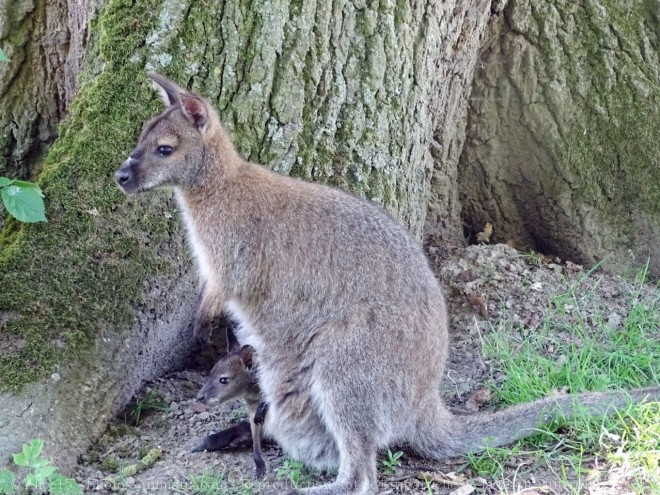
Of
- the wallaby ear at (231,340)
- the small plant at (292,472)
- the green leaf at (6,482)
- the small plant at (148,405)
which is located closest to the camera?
the green leaf at (6,482)

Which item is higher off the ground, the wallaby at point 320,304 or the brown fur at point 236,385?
the wallaby at point 320,304

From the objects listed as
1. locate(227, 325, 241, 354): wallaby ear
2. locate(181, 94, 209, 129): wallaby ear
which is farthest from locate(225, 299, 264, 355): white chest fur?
locate(181, 94, 209, 129): wallaby ear

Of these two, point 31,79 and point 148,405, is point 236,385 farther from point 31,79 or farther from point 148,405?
point 31,79

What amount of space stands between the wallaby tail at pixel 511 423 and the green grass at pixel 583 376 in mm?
50

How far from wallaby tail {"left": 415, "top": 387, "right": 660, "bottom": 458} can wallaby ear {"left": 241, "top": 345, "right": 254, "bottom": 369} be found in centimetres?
101

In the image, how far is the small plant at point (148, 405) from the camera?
5.16 m

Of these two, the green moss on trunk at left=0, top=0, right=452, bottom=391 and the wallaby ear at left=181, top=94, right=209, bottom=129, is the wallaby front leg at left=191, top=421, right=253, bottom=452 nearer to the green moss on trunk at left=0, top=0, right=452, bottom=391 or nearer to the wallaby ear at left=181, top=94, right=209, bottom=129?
the green moss on trunk at left=0, top=0, right=452, bottom=391

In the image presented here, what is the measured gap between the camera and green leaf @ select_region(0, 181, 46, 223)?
4.26 m

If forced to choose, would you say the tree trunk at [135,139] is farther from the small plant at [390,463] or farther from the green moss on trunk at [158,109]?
the small plant at [390,463]

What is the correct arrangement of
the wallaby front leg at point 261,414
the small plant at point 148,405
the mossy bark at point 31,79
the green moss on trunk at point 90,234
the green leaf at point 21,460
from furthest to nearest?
1. the mossy bark at point 31,79
2. the small plant at point 148,405
3. the green moss on trunk at point 90,234
4. the wallaby front leg at point 261,414
5. the green leaf at point 21,460

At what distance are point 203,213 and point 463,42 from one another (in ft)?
7.93

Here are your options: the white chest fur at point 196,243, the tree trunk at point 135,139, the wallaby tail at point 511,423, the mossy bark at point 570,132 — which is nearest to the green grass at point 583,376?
the wallaby tail at point 511,423

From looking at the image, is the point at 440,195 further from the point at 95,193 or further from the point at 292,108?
the point at 95,193

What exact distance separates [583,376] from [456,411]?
75 centimetres
